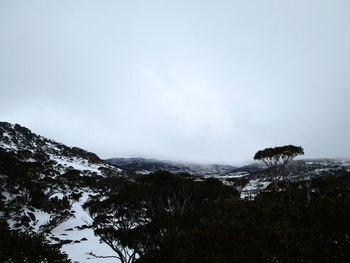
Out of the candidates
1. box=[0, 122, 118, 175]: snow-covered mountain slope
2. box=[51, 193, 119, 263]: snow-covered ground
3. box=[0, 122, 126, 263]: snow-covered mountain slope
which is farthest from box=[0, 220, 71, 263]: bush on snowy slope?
box=[0, 122, 118, 175]: snow-covered mountain slope

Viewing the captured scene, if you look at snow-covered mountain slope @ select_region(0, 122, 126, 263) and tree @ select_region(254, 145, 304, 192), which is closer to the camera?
tree @ select_region(254, 145, 304, 192)

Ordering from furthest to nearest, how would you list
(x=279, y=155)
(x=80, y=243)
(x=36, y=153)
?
1. (x=36, y=153)
2. (x=80, y=243)
3. (x=279, y=155)

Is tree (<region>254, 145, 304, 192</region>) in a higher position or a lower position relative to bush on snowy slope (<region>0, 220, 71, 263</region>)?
higher

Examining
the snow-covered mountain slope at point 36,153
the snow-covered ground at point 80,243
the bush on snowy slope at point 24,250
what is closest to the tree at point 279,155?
the snow-covered ground at point 80,243

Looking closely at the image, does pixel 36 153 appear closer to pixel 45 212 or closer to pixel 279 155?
pixel 45 212

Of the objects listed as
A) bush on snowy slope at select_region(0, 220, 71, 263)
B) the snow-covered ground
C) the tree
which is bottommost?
the snow-covered ground

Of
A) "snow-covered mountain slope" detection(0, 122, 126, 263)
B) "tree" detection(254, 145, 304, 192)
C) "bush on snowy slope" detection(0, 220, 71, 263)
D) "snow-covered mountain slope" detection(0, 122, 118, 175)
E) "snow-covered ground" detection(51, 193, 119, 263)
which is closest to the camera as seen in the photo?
"bush on snowy slope" detection(0, 220, 71, 263)

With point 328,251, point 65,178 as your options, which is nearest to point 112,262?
point 328,251

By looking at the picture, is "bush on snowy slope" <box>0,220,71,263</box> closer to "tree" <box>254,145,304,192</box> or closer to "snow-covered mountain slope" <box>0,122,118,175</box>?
"tree" <box>254,145,304,192</box>

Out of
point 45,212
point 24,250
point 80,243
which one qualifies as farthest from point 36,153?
point 24,250

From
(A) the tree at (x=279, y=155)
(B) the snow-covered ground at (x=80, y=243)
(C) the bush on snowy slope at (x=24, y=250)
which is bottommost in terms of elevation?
(B) the snow-covered ground at (x=80, y=243)

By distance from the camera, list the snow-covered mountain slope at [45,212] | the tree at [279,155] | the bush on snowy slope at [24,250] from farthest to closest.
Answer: the snow-covered mountain slope at [45,212] < the tree at [279,155] < the bush on snowy slope at [24,250]

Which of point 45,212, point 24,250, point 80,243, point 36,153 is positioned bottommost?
point 80,243

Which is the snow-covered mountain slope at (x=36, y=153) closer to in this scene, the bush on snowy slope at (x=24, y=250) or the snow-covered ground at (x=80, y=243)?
the snow-covered ground at (x=80, y=243)
